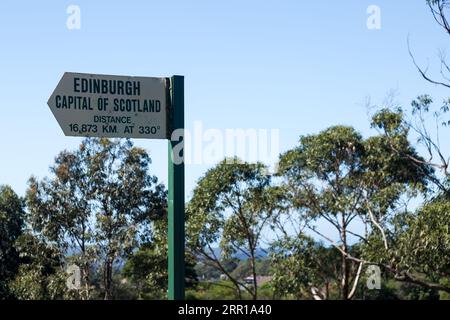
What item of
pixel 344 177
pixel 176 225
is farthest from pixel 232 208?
pixel 176 225

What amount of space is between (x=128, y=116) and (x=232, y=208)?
50.5 feet

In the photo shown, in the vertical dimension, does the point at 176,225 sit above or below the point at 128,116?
below

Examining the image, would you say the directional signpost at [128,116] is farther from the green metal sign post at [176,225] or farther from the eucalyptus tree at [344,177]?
the eucalyptus tree at [344,177]

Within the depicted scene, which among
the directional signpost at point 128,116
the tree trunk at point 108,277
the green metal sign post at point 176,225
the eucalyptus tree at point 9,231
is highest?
the eucalyptus tree at point 9,231

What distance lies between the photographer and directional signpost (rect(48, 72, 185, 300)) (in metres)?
4.64

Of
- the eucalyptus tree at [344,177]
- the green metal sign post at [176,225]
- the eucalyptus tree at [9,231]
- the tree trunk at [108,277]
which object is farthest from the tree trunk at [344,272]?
the green metal sign post at [176,225]

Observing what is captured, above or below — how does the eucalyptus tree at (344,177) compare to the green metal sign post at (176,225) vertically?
above

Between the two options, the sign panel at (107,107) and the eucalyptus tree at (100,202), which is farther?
the eucalyptus tree at (100,202)

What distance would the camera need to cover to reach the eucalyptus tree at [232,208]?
19.5 m

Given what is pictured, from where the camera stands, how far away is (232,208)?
65.7 feet

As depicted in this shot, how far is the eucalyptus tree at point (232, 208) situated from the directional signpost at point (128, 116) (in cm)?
1463

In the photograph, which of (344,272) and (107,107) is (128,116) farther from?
(344,272)

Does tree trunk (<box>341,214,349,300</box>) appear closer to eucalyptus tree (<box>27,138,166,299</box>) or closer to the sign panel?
eucalyptus tree (<box>27,138,166,299</box>)

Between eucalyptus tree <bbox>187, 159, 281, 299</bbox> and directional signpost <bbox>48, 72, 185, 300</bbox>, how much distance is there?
1463 centimetres
